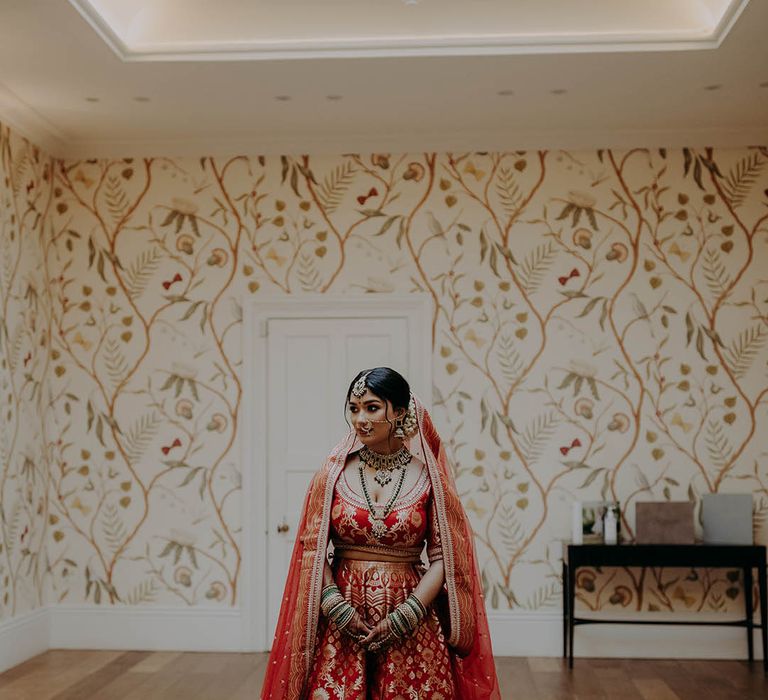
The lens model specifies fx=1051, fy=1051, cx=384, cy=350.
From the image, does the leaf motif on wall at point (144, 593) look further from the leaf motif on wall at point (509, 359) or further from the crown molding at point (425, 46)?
the crown molding at point (425, 46)

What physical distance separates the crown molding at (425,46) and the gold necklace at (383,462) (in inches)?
105

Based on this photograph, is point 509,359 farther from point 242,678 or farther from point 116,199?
point 116,199

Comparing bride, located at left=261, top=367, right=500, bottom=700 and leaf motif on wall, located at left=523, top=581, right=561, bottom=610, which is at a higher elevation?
bride, located at left=261, top=367, right=500, bottom=700

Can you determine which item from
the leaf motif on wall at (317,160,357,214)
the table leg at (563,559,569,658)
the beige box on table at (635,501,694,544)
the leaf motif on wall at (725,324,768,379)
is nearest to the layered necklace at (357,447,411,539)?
the beige box on table at (635,501,694,544)

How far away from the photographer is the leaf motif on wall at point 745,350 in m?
6.37

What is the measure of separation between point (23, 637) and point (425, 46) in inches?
160

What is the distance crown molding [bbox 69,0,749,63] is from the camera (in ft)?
16.6

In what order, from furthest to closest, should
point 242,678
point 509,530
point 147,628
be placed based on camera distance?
1. point 147,628
2. point 509,530
3. point 242,678

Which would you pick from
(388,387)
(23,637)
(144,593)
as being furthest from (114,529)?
(388,387)

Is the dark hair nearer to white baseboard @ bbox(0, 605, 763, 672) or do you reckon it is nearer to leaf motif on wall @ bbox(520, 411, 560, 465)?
leaf motif on wall @ bbox(520, 411, 560, 465)

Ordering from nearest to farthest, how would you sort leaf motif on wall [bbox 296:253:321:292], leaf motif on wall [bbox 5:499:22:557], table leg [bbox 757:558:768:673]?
table leg [bbox 757:558:768:673], leaf motif on wall [bbox 5:499:22:557], leaf motif on wall [bbox 296:253:321:292]

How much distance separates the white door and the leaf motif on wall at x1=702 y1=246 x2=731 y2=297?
5.87 ft

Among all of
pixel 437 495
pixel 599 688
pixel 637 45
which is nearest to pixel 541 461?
pixel 599 688

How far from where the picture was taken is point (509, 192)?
6.55 meters
